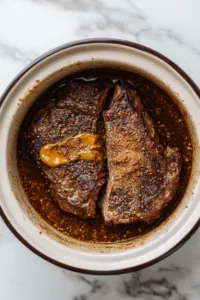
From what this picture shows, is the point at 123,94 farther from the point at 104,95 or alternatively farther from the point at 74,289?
the point at 74,289

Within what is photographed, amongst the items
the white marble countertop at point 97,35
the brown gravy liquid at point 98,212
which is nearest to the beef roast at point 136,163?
the brown gravy liquid at point 98,212

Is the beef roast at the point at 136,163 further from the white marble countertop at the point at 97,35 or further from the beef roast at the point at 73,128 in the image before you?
the white marble countertop at the point at 97,35

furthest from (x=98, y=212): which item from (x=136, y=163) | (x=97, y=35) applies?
(x=97, y=35)

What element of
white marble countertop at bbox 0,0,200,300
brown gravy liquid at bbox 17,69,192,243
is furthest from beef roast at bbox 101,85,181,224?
white marble countertop at bbox 0,0,200,300

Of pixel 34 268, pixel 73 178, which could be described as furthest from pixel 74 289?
pixel 73 178

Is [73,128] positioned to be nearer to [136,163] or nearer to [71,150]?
[71,150]

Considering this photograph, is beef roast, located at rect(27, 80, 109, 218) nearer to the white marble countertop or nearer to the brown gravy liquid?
the brown gravy liquid
